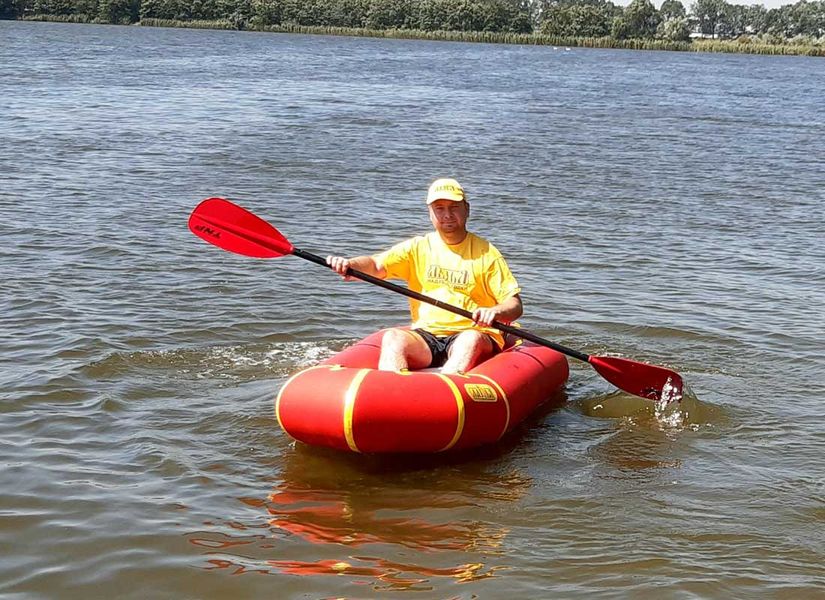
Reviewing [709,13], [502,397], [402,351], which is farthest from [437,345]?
[709,13]

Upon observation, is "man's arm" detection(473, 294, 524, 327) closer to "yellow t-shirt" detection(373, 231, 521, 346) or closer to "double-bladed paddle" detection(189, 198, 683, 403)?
"yellow t-shirt" detection(373, 231, 521, 346)

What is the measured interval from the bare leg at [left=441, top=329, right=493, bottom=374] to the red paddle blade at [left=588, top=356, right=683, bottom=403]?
68 centimetres

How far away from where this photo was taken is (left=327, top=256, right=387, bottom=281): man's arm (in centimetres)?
569

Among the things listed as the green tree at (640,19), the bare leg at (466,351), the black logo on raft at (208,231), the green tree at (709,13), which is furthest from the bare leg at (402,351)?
the green tree at (709,13)

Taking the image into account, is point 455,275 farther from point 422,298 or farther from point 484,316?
point 484,316

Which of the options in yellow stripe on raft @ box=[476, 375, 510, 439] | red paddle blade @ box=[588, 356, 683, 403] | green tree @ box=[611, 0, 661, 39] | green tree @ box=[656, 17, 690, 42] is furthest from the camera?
green tree @ box=[611, 0, 661, 39]

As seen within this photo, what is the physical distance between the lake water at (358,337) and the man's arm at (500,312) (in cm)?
65

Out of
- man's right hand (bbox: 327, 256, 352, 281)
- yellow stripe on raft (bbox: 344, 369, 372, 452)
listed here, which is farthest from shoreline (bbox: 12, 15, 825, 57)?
yellow stripe on raft (bbox: 344, 369, 372, 452)

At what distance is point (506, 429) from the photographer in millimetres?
5523

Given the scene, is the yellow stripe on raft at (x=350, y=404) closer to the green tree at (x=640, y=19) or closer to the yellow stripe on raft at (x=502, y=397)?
the yellow stripe on raft at (x=502, y=397)

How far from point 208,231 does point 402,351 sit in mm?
1441

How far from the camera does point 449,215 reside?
582cm

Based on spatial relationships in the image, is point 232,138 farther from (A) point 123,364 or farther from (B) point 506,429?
(B) point 506,429

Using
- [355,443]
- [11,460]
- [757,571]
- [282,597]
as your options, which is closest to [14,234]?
[11,460]
